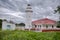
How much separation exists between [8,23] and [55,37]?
19725 millimetres

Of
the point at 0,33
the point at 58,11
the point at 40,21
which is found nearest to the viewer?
the point at 0,33

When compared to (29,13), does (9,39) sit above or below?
below

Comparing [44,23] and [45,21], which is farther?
[45,21]

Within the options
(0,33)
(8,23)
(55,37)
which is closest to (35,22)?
(8,23)

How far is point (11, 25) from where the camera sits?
112 ft

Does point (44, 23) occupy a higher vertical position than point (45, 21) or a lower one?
lower

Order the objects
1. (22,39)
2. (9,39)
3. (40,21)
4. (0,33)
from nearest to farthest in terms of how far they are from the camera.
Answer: (22,39)
(9,39)
(0,33)
(40,21)

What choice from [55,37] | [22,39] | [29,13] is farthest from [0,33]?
[29,13]

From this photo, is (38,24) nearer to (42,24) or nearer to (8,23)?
(42,24)

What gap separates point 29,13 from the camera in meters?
37.2

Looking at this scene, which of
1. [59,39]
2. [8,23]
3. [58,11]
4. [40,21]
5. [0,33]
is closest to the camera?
[59,39]

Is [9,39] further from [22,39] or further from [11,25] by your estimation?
[11,25]

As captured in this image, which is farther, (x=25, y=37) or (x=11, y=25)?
(x=11, y=25)

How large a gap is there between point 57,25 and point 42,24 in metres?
2.65
